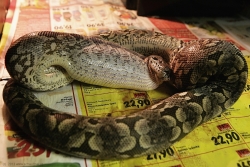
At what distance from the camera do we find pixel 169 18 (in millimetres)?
1680

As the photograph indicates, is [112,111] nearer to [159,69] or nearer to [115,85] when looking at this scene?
[115,85]

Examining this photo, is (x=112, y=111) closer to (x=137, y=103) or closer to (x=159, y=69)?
(x=137, y=103)

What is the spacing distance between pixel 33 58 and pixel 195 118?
1.65 ft

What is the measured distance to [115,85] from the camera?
1.05 metres

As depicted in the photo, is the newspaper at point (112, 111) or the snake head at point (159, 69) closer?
the newspaper at point (112, 111)

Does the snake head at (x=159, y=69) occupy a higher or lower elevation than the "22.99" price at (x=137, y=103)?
higher

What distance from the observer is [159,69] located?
3.42ft

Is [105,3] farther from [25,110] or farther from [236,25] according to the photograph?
[25,110]

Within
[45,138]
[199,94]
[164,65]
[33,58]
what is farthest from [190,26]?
[45,138]

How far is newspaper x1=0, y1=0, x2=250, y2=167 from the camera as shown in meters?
0.82

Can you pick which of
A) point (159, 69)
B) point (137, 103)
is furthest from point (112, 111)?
point (159, 69)

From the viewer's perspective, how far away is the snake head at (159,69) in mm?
1040

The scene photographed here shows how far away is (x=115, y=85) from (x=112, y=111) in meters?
0.10

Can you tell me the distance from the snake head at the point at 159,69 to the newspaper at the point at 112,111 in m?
0.07
